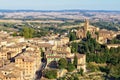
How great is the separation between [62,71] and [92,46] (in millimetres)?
8374

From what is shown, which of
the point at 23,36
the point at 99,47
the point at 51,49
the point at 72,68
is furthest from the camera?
the point at 23,36

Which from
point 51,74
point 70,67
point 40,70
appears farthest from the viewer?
point 40,70

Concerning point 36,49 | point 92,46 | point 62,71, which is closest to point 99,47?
point 92,46

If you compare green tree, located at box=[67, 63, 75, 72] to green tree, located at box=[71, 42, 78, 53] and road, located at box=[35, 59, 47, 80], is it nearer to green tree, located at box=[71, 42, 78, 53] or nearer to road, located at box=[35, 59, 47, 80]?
road, located at box=[35, 59, 47, 80]

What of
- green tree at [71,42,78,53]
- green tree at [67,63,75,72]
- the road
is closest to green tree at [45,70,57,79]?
the road

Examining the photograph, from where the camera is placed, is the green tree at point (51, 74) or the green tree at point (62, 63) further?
the green tree at point (62, 63)

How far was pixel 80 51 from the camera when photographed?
32.7 meters

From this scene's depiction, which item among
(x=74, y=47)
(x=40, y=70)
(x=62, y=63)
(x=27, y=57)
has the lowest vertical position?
(x=40, y=70)

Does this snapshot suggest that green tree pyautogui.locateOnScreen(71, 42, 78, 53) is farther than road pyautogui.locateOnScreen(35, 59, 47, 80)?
Yes

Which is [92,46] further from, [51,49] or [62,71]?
[62,71]

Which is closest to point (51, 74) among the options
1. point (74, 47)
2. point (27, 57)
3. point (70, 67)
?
point (70, 67)

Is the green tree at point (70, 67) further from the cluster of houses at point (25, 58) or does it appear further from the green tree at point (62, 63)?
the cluster of houses at point (25, 58)

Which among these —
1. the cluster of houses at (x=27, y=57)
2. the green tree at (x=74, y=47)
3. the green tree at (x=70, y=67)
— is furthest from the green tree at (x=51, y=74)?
the green tree at (x=74, y=47)

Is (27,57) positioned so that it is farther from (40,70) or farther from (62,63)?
(62,63)
